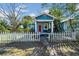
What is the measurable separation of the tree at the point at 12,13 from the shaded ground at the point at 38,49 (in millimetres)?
292

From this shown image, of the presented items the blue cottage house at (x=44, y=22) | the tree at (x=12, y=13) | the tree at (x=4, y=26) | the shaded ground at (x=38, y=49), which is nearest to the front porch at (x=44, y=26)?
the blue cottage house at (x=44, y=22)

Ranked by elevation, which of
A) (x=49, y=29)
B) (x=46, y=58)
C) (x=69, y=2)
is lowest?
(x=46, y=58)

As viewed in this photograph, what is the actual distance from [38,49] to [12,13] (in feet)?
2.27

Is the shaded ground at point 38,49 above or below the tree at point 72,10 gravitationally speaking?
below

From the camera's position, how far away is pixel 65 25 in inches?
189

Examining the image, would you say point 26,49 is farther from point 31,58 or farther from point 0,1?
point 0,1

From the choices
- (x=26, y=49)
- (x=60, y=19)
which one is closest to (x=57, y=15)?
(x=60, y=19)

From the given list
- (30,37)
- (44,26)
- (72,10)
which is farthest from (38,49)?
(72,10)

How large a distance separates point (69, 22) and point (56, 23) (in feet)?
0.66

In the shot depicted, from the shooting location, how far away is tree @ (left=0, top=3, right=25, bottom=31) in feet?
15.8

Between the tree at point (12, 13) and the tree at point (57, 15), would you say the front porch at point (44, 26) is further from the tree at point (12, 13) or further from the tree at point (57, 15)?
the tree at point (12, 13)

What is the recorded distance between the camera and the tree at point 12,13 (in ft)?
15.8

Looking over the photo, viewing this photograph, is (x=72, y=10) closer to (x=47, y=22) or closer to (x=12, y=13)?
(x=47, y=22)

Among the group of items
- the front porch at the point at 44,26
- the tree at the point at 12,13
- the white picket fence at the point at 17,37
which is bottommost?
the white picket fence at the point at 17,37
